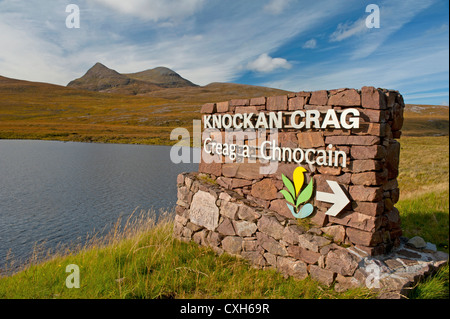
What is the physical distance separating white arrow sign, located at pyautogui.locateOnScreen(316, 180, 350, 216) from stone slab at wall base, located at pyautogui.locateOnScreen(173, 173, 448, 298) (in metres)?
0.32

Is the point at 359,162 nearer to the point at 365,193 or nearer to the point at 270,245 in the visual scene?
the point at 365,193

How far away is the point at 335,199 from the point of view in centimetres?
502

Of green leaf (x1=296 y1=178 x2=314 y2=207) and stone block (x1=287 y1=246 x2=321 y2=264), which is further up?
green leaf (x1=296 y1=178 x2=314 y2=207)

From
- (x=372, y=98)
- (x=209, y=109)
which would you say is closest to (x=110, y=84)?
(x=209, y=109)

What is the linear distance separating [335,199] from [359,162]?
0.81 metres

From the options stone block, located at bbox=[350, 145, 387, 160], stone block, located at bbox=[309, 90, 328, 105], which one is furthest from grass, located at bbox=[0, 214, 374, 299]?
stone block, located at bbox=[309, 90, 328, 105]

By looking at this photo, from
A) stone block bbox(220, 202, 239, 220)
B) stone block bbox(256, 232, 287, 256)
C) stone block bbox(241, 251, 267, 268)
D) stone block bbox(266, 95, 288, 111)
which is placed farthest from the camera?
stone block bbox(220, 202, 239, 220)

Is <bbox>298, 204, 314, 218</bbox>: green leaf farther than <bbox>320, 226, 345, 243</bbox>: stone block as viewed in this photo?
Yes

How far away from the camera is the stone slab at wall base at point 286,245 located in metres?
4.61

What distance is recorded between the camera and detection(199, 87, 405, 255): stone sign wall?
4.66m

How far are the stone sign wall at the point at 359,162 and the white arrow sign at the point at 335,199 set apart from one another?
0.09 m

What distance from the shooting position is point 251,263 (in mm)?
6168

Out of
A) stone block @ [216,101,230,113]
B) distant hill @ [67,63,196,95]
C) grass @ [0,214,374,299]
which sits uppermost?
distant hill @ [67,63,196,95]

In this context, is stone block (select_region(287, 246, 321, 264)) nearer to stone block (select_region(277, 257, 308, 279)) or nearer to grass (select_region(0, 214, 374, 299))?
stone block (select_region(277, 257, 308, 279))
